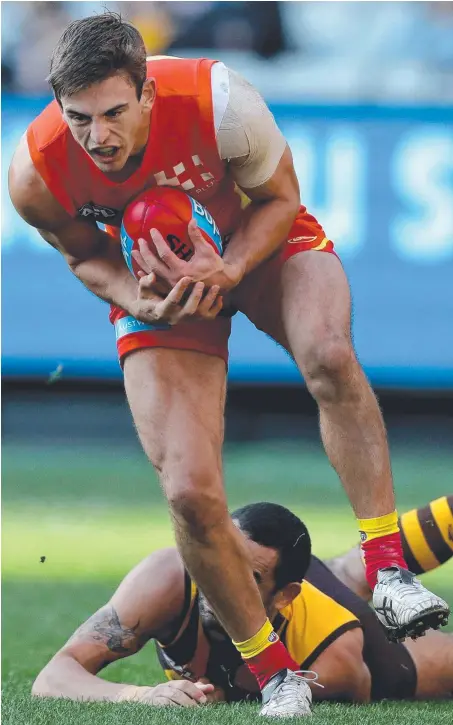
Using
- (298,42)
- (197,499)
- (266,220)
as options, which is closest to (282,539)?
(197,499)

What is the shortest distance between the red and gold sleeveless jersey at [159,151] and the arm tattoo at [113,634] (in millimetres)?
1509

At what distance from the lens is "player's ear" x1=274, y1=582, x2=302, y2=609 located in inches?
186

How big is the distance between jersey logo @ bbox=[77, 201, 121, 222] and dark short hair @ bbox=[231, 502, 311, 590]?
49.7 inches

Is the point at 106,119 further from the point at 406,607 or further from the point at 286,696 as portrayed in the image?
the point at 286,696

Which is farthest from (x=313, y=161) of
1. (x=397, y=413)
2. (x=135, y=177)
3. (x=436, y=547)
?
(x=135, y=177)

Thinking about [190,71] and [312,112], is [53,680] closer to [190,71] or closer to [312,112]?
[190,71]

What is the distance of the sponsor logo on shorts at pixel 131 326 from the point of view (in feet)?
14.5

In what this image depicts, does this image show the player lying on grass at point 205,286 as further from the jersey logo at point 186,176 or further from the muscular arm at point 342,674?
the muscular arm at point 342,674

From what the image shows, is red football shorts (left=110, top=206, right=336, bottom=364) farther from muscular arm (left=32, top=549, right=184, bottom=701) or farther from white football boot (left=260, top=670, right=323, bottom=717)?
white football boot (left=260, top=670, right=323, bottom=717)

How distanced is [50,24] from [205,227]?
7.97 metres

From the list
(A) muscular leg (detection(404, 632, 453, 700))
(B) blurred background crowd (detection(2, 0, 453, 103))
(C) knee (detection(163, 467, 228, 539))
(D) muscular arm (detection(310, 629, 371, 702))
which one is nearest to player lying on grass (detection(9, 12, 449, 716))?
(C) knee (detection(163, 467, 228, 539))

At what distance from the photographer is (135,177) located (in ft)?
13.8

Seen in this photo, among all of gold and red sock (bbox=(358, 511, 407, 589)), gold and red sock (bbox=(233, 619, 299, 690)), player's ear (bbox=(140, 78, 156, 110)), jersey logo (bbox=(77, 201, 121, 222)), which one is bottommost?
gold and red sock (bbox=(233, 619, 299, 690))

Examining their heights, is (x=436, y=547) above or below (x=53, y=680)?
above
